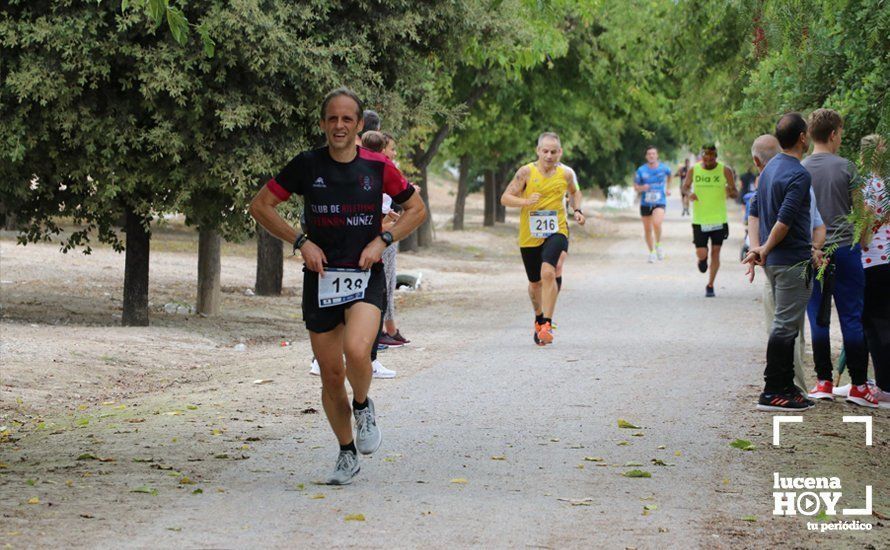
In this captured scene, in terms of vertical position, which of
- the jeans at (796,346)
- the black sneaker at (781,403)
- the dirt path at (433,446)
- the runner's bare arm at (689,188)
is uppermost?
the runner's bare arm at (689,188)

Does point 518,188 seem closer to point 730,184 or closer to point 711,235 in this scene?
point 730,184

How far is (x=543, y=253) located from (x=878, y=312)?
4.28 m

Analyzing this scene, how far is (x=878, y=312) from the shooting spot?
10102mm

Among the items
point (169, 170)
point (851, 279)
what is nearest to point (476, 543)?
point (851, 279)

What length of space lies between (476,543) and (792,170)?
14.9 feet

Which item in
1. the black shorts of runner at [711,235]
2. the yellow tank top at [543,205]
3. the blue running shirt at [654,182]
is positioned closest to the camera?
the yellow tank top at [543,205]

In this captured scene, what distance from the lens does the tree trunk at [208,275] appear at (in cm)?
1700

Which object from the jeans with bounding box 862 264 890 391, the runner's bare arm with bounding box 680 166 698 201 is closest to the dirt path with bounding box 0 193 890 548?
the jeans with bounding box 862 264 890 391

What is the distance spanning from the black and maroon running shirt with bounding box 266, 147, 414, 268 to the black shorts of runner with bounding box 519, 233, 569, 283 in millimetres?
6509

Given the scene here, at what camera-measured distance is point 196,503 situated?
22.2 feet

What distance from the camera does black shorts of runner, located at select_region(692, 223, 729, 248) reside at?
20078 millimetres

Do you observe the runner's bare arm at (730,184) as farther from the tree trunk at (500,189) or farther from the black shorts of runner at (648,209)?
the tree trunk at (500,189)

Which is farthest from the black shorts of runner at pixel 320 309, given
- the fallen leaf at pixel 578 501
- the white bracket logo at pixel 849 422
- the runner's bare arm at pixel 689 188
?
the runner's bare arm at pixel 689 188

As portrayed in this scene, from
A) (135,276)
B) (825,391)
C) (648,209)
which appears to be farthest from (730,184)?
(825,391)
